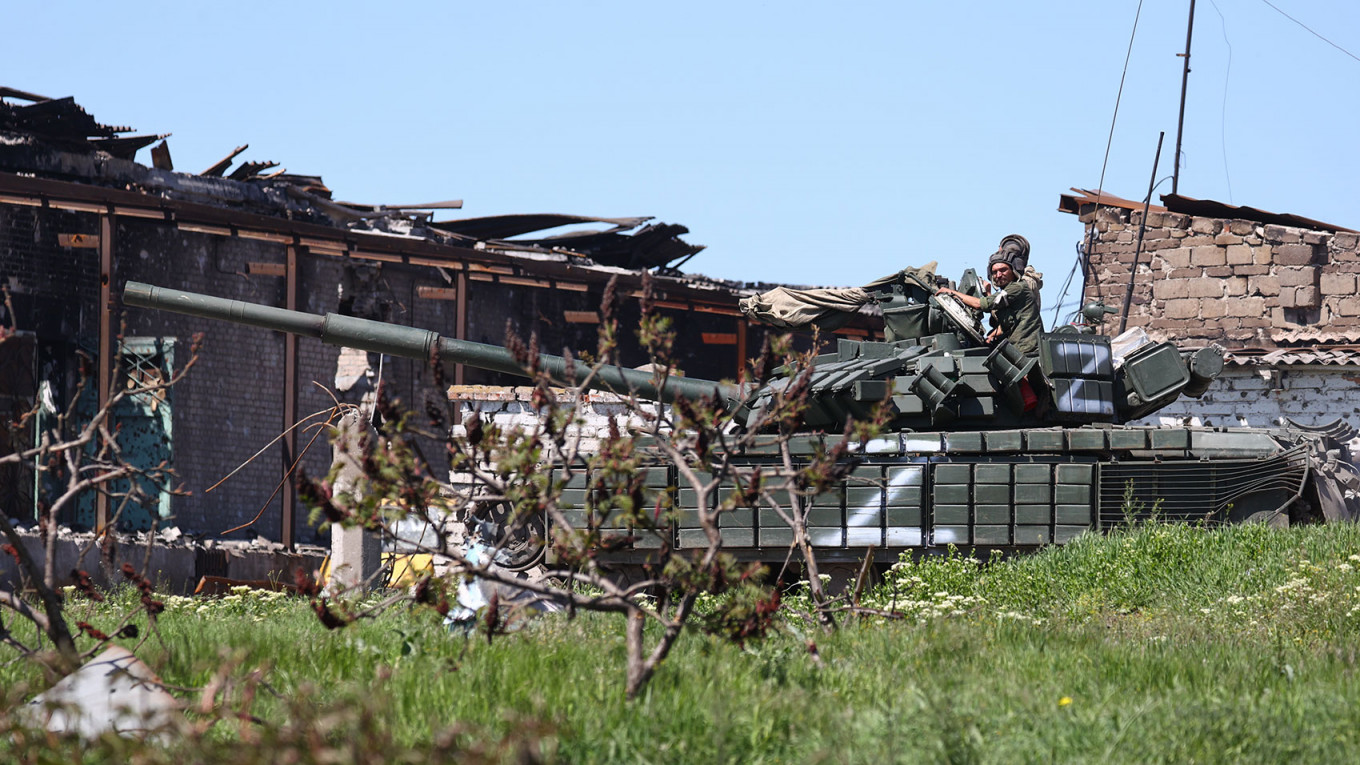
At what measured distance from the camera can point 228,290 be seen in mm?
22469

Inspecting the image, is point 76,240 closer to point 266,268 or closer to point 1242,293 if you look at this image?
point 266,268

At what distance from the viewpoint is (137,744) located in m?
3.93

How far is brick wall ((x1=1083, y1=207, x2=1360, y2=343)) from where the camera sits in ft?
66.1

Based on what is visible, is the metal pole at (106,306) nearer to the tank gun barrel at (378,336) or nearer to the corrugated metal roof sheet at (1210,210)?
the tank gun barrel at (378,336)

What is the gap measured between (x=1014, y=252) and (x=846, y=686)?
266 inches

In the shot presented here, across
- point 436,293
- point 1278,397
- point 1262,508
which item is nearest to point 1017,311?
point 1262,508

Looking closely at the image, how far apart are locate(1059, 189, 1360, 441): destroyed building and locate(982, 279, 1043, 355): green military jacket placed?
8460mm

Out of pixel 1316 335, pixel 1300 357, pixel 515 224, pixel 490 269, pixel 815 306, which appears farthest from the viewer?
pixel 515 224

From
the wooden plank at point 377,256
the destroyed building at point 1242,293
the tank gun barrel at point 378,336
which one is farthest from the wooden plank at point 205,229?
the destroyed building at point 1242,293

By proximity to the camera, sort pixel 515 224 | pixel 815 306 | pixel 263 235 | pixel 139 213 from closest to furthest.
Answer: pixel 815 306 → pixel 139 213 → pixel 263 235 → pixel 515 224

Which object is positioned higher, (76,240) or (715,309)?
(76,240)

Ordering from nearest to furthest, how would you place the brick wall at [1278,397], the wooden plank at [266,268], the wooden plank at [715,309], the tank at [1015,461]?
the tank at [1015,461]
the brick wall at [1278,397]
the wooden plank at [266,268]
the wooden plank at [715,309]

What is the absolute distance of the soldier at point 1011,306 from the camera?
11016mm

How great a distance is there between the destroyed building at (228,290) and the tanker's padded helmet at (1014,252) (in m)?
7.78
